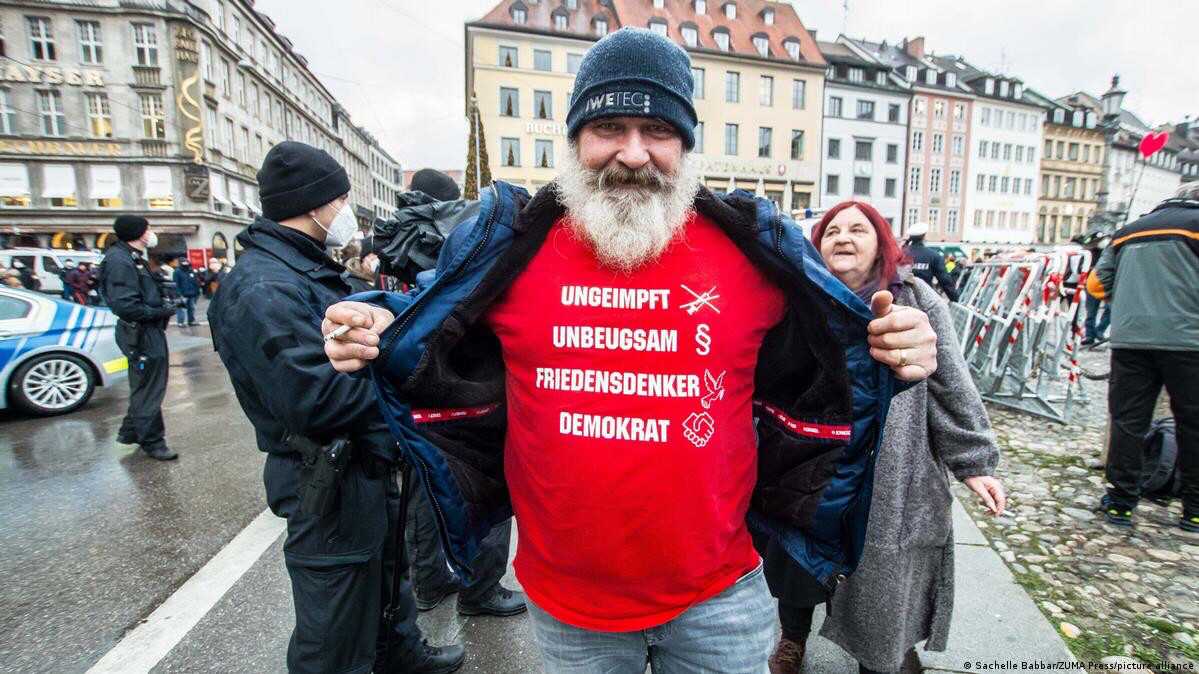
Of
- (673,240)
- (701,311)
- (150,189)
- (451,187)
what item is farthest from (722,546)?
(150,189)

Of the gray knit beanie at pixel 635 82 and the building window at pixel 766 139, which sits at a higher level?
the building window at pixel 766 139

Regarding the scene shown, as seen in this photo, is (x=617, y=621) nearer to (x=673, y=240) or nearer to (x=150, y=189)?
(x=673, y=240)

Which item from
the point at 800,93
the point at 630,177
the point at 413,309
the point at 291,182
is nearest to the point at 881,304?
the point at 630,177

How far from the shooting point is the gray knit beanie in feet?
4.59

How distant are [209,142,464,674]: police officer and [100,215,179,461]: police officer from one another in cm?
383

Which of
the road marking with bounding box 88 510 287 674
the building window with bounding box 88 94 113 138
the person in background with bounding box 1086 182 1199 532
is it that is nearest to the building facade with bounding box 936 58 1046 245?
the person in background with bounding box 1086 182 1199 532

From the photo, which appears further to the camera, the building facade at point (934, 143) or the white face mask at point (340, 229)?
the building facade at point (934, 143)

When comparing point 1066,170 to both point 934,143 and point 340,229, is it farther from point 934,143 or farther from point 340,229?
point 340,229

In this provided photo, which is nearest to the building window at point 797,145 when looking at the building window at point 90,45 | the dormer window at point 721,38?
the dormer window at point 721,38

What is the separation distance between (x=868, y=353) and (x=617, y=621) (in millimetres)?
879

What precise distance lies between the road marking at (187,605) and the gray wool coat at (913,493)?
302cm

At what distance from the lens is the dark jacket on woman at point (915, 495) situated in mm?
2006

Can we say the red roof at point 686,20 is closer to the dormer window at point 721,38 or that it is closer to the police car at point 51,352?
the dormer window at point 721,38

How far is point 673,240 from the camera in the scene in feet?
4.75
